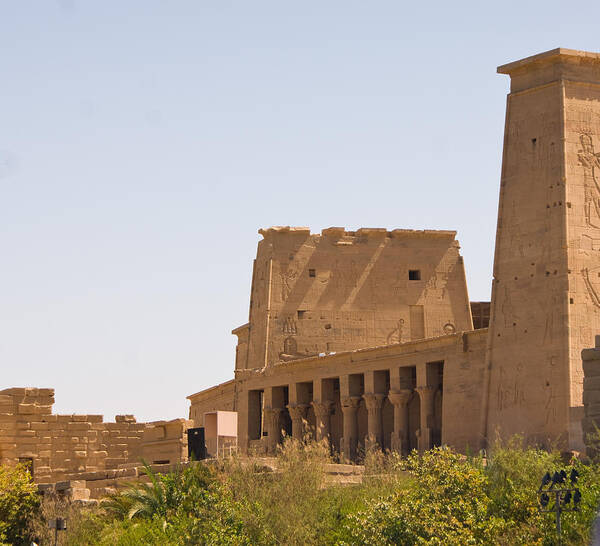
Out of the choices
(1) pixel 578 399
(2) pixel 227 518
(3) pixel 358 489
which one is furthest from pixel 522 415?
(2) pixel 227 518

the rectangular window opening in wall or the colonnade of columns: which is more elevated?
the colonnade of columns

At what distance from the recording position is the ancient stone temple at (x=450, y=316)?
35.1 m

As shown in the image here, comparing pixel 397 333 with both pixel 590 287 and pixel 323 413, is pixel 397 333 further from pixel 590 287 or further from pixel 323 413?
pixel 590 287

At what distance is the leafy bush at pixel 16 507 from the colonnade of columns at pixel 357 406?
1117cm

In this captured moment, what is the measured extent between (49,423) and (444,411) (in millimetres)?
10683

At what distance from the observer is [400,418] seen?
134ft

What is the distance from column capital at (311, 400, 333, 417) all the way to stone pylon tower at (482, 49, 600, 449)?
8785 mm

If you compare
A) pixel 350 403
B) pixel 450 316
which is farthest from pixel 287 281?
pixel 350 403

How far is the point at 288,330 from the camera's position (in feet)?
159

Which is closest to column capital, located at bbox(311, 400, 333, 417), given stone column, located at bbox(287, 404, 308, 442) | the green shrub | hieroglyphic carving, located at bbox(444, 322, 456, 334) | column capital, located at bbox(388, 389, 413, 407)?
stone column, located at bbox(287, 404, 308, 442)

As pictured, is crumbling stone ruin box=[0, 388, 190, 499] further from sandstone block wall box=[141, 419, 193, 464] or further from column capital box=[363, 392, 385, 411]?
column capital box=[363, 392, 385, 411]

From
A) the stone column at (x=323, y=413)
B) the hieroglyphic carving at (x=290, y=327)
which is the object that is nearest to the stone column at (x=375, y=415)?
the stone column at (x=323, y=413)

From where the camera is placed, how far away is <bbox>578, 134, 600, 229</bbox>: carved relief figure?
35750 millimetres

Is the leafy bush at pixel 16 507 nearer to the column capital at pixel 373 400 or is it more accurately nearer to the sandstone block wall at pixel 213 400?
the column capital at pixel 373 400
